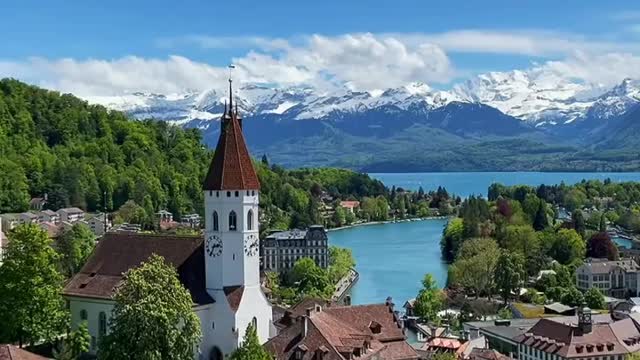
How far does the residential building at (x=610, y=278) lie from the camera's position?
262 ft

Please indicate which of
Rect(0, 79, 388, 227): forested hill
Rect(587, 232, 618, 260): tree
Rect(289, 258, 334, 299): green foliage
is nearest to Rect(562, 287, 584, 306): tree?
Rect(289, 258, 334, 299): green foliage

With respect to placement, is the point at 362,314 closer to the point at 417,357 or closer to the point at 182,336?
the point at 417,357

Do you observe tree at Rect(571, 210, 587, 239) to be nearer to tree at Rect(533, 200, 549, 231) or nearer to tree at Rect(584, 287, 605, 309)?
tree at Rect(533, 200, 549, 231)

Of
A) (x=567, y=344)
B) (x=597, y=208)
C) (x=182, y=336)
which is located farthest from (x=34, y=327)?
(x=597, y=208)

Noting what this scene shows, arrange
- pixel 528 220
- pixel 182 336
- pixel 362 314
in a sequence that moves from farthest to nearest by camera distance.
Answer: pixel 528 220 < pixel 362 314 < pixel 182 336

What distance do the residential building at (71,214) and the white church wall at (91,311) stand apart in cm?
Result: 6172

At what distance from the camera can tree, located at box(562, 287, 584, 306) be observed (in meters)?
66.7

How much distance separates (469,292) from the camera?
241ft

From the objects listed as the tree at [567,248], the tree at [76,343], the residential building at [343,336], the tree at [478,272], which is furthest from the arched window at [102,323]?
the tree at [567,248]

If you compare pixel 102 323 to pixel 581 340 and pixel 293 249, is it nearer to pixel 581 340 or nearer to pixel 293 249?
pixel 581 340

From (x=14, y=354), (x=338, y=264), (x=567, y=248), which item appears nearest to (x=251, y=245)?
(x=14, y=354)

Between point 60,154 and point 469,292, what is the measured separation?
5621 cm

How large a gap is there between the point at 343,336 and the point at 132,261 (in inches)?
322

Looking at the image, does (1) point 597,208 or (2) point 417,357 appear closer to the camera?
(2) point 417,357
